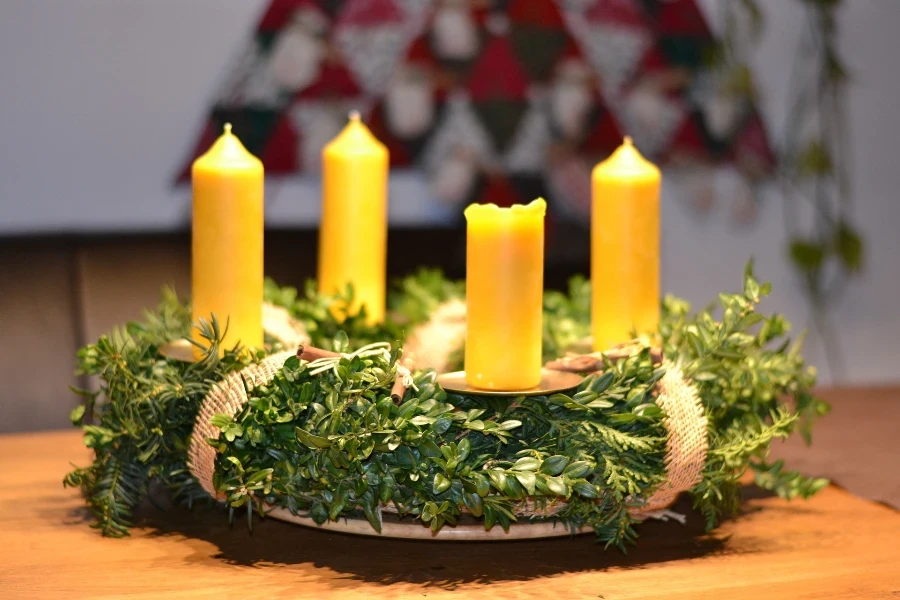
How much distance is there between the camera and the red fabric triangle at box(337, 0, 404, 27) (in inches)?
86.7

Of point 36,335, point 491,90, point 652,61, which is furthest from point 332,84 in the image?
point 36,335

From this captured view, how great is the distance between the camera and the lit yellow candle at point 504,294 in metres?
0.77

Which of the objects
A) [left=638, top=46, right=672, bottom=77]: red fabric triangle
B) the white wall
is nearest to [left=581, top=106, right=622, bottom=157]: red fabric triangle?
[left=638, top=46, right=672, bottom=77]: red fabric triangle

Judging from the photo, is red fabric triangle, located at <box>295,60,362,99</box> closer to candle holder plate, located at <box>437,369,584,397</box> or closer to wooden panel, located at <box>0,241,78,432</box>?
wooden panel, located at <box>0,241,78,432</box>

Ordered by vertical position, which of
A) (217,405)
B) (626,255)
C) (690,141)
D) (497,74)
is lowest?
(217,405)

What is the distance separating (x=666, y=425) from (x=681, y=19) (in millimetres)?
1806

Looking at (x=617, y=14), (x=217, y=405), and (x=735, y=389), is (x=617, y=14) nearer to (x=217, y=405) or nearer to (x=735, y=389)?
(x=735, y=389)

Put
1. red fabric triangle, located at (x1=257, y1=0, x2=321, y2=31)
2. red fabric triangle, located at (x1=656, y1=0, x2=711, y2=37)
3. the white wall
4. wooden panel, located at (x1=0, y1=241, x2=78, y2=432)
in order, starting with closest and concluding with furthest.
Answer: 1. wooden panel, located at (x1=0, y1=241, x2=78, y2=432)
2. the white wall
3. red fabric triangle, located at (x1=257, y1=0, x2=321, y2=31)
4. red fabric triangle, located at (x1=656, y1=0, x2=711, y2=37)

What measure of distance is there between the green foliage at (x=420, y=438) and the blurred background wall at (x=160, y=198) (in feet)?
2.03

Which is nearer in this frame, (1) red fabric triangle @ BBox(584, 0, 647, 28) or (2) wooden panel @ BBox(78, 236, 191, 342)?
(2) wooden panel @ BBox(78, 236, 191, 342)

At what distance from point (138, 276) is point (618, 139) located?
1206mm

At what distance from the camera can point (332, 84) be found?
2215 millimetres

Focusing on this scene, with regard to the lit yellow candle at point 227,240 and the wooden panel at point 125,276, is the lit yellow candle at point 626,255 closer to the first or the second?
the lit yellow candle at point 227,240

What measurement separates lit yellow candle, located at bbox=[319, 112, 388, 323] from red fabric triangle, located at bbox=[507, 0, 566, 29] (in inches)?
49.7
